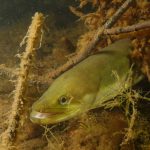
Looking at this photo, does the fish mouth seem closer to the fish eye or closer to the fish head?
the fish head

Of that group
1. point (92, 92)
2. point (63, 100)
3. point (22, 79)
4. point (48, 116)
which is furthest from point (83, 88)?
point (22, 79)

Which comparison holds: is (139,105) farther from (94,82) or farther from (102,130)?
(94,82)

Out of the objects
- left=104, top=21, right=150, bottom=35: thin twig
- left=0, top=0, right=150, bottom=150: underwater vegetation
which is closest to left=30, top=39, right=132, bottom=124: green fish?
left=0, top=0, right=150, bottom=150: underwater vegetation

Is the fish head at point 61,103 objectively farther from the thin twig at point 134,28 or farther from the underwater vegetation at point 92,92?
the thin twig at point 134,28

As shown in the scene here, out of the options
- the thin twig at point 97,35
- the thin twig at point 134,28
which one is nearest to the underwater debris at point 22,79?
the thin twig at point 134,28

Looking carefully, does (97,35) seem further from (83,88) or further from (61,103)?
(61,103)

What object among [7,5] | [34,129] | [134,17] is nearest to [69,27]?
[7,5]

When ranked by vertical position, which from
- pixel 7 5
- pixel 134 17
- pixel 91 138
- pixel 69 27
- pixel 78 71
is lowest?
pixel 91 138
